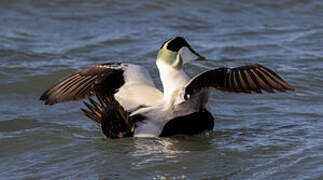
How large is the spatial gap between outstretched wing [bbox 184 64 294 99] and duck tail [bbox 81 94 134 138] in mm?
622

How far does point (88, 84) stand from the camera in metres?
6.22

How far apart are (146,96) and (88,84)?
54 cm

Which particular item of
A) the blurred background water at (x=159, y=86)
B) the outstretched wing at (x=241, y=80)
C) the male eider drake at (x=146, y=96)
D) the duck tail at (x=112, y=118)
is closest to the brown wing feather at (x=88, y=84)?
the male eider drake at (x=146, y=96)

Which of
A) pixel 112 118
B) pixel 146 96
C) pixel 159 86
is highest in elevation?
pixel 146 96

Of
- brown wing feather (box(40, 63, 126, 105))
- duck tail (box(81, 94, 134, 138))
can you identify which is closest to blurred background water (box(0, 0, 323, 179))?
duck tail (box(81, 94, 134, 138))

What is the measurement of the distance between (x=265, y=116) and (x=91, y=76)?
1.77 m

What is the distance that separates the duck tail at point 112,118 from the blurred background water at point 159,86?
81mm

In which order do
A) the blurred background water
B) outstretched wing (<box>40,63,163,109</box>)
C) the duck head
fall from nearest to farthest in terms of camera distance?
the blurred background water → the duck head → outstretched wing (<box>40,63,163,109</box>)

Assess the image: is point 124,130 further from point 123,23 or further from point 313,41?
point 123,23

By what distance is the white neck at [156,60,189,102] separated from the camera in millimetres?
5836

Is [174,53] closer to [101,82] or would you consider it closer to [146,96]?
[146,96]

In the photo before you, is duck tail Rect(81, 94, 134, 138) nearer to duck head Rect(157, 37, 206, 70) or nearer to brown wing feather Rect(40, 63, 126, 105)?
brown wing feather Rect(40, 63, 126, 105)

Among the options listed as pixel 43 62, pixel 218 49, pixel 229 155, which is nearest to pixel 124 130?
pixel 229 155

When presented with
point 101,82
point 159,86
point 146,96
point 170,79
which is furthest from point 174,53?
point 159,86
